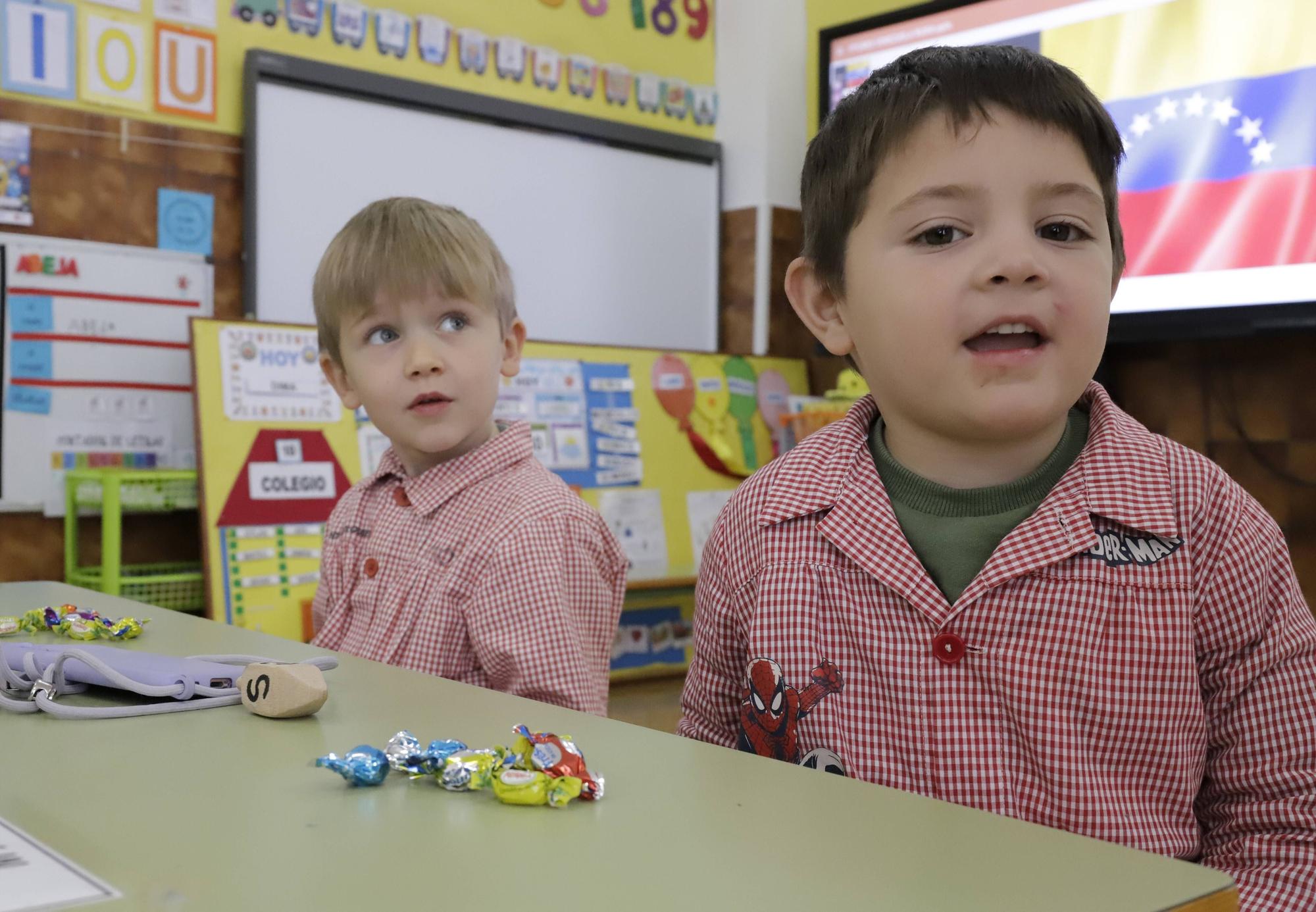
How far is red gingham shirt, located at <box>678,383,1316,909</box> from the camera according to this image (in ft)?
2.59

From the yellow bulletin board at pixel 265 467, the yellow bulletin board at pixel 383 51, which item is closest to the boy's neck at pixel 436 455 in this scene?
the yellow bulletin board at pixel 265 467

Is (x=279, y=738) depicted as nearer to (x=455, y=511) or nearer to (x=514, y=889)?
(x=514, y=889)

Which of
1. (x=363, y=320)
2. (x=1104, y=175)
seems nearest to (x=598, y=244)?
(x=363, y=320)

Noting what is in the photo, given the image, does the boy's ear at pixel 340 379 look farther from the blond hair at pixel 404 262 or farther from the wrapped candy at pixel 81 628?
the wrapped candy at pixel 81 628

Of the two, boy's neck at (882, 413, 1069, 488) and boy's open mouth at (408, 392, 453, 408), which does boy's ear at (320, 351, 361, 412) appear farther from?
boy's neck at (882, 413, 1069, 488)

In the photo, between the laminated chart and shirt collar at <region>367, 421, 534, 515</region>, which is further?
the laminated chart

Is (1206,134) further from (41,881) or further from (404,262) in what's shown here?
(41,881)

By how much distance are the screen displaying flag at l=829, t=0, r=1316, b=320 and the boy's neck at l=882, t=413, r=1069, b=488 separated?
5.83 ft

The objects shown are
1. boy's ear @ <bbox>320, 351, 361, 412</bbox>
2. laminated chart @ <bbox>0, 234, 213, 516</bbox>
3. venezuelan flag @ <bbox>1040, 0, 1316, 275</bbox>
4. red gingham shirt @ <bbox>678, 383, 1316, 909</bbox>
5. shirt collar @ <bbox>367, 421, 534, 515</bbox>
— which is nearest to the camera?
red gingham shirt @ <bbox>678, 383, 1316, 909</bbox>

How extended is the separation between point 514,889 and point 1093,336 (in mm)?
604

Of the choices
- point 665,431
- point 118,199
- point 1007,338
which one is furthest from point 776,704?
point 665,431

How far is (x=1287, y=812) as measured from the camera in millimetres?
781

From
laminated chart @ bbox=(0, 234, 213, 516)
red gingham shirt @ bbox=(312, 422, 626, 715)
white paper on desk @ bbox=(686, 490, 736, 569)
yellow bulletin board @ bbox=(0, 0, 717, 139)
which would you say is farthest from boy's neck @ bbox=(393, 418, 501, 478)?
white paper on desk @ bbox=(686, 490, 736, 569)

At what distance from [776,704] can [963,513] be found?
193 millimetres
